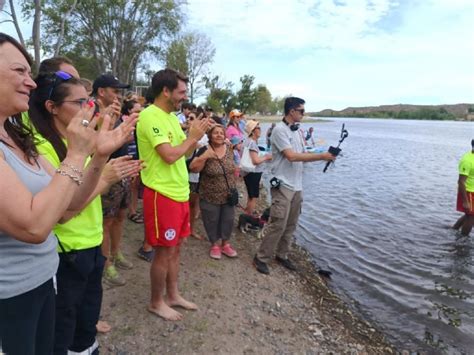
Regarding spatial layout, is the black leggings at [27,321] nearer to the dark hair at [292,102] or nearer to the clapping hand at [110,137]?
the clapping hand at [110,137]

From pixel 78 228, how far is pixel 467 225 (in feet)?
27.8

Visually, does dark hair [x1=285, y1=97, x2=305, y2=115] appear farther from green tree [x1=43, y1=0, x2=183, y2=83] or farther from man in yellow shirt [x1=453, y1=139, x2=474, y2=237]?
green tree [x1=43, y1=0, x2=183, y2=83]

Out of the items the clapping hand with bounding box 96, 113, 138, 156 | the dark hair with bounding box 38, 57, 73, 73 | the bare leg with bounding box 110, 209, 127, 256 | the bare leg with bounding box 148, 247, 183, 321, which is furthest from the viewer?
the bare leg with bounding box 110, 209, 127, 256

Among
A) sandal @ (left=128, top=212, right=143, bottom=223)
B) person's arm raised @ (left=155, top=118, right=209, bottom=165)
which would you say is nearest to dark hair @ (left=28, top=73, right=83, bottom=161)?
person's arm raised @ (left=155, top=118, right=209, bottom=165)

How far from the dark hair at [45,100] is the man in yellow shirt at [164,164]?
0.95m

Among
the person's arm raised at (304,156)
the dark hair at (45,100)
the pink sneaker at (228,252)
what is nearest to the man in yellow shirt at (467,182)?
the person's arm raised at (304,156)

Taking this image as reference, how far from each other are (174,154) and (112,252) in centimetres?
201

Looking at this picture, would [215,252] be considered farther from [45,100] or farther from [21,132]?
[21,132]

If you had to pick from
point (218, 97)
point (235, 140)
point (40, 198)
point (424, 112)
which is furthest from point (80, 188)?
point (424, 112)

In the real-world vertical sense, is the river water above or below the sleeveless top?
below

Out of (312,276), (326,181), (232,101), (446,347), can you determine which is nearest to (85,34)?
(326,181)

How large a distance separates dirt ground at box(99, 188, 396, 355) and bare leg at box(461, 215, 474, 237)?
4486 mm

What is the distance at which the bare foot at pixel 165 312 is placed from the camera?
11.5 feet

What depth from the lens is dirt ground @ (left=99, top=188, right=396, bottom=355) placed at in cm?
332
